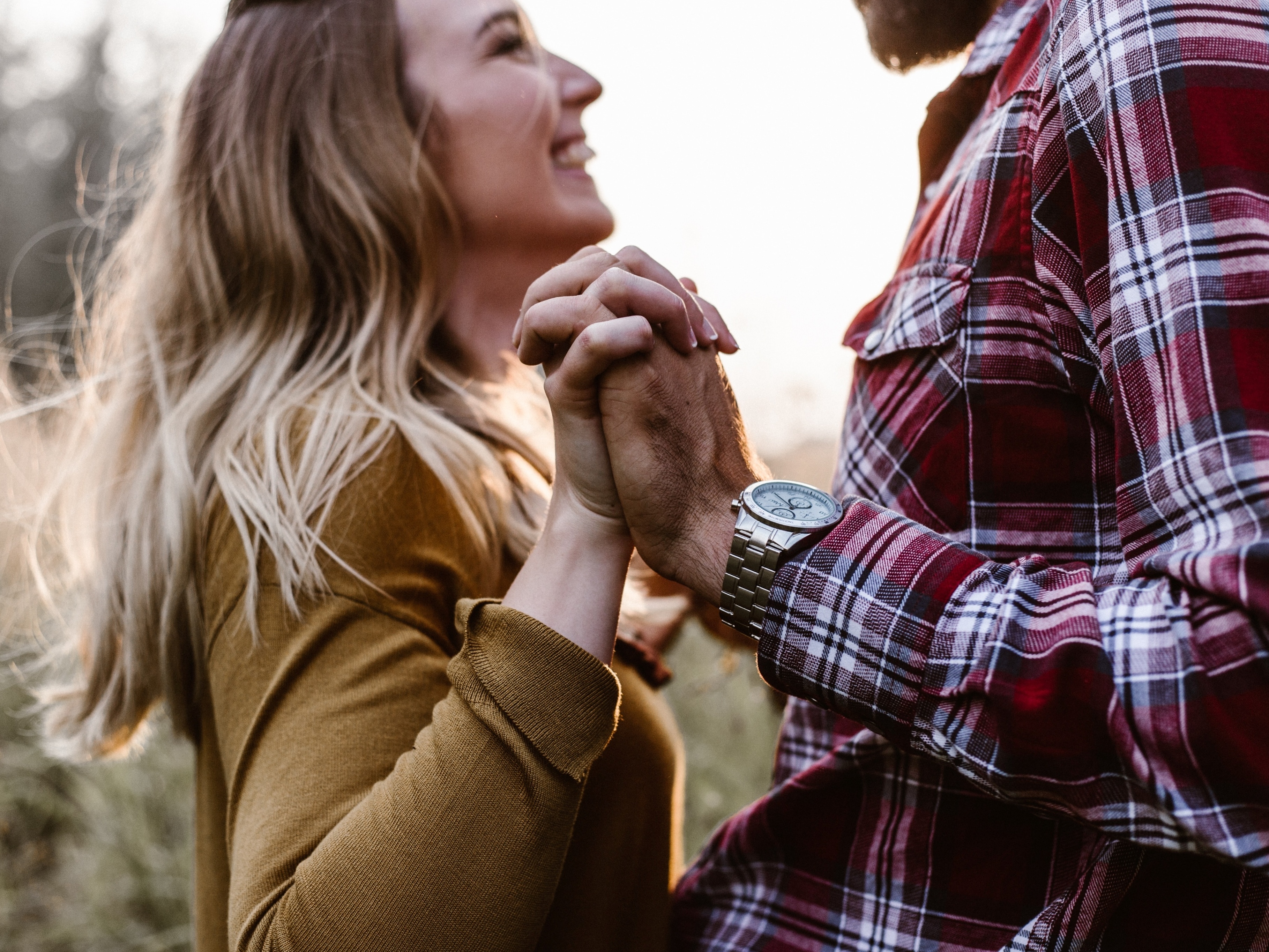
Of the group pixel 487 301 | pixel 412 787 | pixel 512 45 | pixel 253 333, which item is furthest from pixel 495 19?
pixel 412 787

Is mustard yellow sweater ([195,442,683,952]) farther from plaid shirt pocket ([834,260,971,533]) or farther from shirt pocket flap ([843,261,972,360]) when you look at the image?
shirt pocket flap ([843,261,972,360])

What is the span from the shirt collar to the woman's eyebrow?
868 mm

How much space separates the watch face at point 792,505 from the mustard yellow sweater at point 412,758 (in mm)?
261

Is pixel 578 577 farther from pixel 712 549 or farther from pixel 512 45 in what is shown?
pixel 512 45

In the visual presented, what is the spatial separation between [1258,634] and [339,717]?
0.91 metres

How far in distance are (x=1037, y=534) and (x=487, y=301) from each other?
47.8 inches

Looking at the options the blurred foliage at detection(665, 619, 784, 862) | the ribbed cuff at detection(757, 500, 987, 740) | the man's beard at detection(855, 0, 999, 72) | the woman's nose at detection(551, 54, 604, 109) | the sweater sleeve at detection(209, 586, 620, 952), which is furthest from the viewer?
the blurred foliage at detection(665, 619, 784, 862)

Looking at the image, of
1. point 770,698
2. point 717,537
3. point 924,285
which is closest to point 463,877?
point 717,537

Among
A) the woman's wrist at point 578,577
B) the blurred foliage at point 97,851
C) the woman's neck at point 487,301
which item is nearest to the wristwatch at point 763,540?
the woman's wrist at point 578,577

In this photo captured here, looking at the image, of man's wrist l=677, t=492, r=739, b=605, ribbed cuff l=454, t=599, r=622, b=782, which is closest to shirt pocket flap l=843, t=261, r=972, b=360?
man's wrist l=677, t=492, r=739, b=605

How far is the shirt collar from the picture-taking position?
3.94ft

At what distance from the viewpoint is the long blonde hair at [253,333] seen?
145cm

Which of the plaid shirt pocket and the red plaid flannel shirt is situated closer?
the red plaid flannel shirt

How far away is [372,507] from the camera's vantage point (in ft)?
4.20
